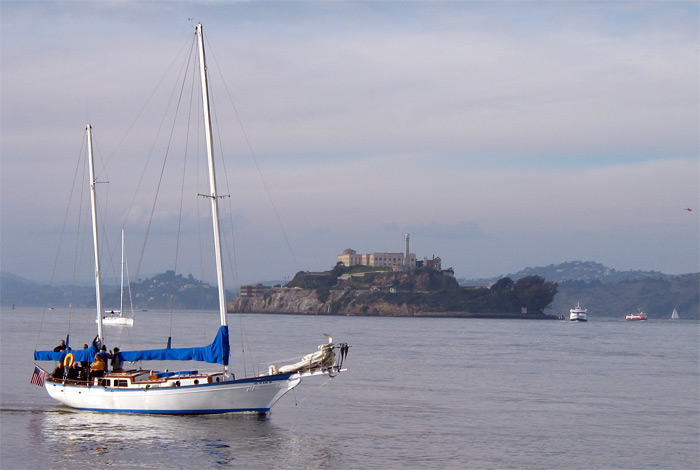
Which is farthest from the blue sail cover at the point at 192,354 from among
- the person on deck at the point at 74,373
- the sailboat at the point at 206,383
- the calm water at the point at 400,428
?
the calm water at the point at 400,428

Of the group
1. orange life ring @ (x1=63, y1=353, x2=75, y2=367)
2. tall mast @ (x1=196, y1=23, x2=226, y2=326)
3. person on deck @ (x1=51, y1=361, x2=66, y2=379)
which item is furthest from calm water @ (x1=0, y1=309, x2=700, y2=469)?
tall mast @ (x1=196, y1=23, x2=226, y2=326)

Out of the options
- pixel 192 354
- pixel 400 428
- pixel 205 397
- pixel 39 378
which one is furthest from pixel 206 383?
pixel 39 378

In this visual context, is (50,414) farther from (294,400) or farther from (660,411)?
(660,411)

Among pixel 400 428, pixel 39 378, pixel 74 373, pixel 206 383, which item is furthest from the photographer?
pixel 39 378

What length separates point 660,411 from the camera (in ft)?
125

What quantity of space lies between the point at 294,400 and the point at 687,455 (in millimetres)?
17330

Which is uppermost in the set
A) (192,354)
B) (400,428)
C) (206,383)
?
(192,354)

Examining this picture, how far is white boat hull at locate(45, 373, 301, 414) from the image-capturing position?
29.3 m

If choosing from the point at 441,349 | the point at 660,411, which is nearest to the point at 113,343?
the point at 441,349

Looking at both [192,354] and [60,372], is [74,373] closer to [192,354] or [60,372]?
[60,372]

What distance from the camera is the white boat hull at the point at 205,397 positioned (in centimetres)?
2930

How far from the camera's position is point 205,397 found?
2928cm

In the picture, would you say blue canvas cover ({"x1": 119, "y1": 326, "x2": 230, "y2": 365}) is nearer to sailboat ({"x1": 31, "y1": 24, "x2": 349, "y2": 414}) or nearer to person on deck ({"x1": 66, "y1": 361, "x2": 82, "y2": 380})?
sailboat ({"x1": 31, "y1": 24, "x2": 349, "y2": 414})

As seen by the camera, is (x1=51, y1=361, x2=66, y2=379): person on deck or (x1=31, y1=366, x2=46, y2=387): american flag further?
(x1=31, y1=366, x2=46, y2=387): american flag
